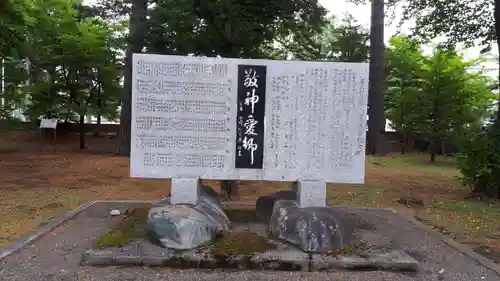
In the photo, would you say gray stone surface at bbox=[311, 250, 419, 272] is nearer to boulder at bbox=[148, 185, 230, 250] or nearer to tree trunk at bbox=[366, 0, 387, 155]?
boulder at bbox=[148, 185, 230, 250]

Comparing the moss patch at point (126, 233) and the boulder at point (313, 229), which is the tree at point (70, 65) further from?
the boulder at point (313, 229)

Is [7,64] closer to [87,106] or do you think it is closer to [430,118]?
[87,106]

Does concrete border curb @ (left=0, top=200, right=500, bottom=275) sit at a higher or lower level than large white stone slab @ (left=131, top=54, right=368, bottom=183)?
lower

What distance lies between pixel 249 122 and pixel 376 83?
13593 millimetres

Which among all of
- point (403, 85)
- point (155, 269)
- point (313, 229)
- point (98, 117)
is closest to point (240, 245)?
point (313, 229)

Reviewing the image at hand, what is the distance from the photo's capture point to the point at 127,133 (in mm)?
14859

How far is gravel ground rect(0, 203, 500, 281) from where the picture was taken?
13.8ft

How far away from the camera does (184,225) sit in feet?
16.0

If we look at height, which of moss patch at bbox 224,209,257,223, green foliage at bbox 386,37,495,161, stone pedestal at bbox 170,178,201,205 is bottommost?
moss patch at bbox 224,209,257,223

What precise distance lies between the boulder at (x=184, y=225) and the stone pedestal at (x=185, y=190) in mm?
116

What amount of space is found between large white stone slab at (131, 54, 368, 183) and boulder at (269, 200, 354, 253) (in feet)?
1.64

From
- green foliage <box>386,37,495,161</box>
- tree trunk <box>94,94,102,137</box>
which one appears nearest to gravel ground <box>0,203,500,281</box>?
green foliage <box>386,37,495,161</box>

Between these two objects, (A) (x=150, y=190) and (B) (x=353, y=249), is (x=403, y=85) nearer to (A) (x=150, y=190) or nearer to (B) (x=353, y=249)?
(A) (x=150, y=190)

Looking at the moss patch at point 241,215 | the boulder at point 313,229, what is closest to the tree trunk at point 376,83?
the moss patch at point 241,215
